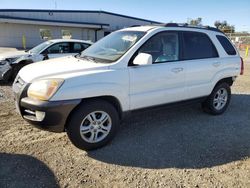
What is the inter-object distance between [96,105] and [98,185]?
3.82 feet

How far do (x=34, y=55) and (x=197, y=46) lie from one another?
5721 millimetres

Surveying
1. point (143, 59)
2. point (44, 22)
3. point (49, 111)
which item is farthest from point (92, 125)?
point (44, 22)

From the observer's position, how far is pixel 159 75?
4.27 m

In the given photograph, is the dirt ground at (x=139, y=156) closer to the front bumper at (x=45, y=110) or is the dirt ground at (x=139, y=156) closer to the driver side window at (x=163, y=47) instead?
the front bumper at (x=45, y=110)

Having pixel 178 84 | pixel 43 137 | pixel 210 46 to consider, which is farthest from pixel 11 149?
pixel 210 46

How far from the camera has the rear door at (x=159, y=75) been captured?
13.4 ft

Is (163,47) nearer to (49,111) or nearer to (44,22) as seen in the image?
(49,111)

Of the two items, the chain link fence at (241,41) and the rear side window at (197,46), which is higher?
the chain link fence at (241,41)

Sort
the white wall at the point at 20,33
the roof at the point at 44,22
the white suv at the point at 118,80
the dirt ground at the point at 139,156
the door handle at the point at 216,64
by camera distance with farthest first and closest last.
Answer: the white wall at the point at 20,33, the roof at the point at 44,22, the door handle at the point at 216,64, the white suv at the point at 118,80, the dirt ground at the point at 139,156

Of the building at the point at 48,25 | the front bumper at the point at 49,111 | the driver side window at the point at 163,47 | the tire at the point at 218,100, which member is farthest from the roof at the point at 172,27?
the building at the point at 48,25

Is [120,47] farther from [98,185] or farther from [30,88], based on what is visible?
[98,185]

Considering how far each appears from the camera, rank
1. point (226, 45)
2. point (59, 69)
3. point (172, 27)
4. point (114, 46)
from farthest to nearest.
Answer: point (226, 45) → point (172, 27) → point (114, 46) → point (59, 69)

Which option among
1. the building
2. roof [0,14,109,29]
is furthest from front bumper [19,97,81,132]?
roof [0,14,109,29]

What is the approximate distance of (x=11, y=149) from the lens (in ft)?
12.7
